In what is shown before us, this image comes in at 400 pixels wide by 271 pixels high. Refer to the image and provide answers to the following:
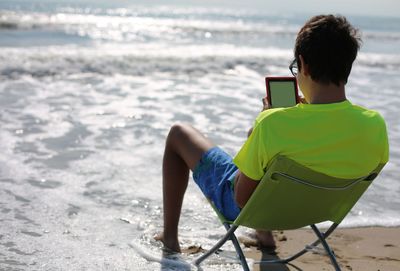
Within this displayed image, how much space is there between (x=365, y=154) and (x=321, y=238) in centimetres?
71

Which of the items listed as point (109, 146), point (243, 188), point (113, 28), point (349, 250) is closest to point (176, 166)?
point (243, 188)

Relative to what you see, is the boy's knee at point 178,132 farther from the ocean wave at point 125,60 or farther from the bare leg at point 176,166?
the ocean wave at point 125,60

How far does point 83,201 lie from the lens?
4.36 meters

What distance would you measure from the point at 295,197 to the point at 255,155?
0.34 m

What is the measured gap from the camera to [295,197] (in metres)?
2.58

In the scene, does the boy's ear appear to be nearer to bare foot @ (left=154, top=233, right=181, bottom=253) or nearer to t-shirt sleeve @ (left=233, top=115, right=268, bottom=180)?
t-shirt sleeve @ (left=233, top=115, right=268, bottom=180)

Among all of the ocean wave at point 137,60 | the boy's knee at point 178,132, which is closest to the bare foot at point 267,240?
the boy's knee at point 178,132

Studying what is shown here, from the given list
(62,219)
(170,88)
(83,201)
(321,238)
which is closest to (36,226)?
(62,219)

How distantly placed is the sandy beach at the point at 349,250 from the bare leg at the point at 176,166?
534 mm

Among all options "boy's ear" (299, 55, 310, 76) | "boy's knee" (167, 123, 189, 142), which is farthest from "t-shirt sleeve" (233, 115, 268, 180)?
"boy's knee" (167, 123, 189, 142)

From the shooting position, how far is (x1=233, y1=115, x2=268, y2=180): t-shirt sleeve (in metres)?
2.33

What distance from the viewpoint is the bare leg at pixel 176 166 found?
125 inches

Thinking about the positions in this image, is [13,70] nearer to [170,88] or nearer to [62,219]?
[170,88]

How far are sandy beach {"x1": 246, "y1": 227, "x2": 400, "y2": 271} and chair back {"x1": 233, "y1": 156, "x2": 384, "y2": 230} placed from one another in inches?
29.5
